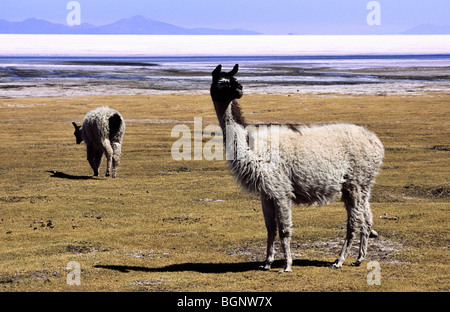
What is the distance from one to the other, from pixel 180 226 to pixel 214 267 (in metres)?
2.27

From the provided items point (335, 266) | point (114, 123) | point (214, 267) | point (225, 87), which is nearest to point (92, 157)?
point (114, 123)

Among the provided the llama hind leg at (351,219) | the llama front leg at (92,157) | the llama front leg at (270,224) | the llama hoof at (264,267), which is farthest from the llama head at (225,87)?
the llama front leg at (92,157)

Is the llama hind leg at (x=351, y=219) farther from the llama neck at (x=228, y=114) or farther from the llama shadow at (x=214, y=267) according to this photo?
the llama neck at (x=228, y=114)

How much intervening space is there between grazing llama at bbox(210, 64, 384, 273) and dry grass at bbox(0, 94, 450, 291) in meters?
0.66

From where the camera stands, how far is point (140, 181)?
13781 mm

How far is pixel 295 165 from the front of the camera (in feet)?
23.4

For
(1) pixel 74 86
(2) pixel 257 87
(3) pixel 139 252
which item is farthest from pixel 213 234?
(1) pixel 74 86

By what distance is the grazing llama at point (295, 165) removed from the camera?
6961mm

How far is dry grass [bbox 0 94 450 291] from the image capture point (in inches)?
270

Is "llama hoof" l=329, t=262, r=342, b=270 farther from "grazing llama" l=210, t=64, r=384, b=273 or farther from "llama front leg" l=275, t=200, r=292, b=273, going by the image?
"llama front leg" l=275, t=200, r=292, b=273

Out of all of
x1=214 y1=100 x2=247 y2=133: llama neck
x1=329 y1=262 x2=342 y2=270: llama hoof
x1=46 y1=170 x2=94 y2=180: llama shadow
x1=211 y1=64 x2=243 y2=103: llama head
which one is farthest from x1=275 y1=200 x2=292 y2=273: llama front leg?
x1=46 y1=170 x2=94 y2=180: llama shadow

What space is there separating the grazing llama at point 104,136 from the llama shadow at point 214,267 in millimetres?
7007

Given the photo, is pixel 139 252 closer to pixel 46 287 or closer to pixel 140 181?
pixel 46 287

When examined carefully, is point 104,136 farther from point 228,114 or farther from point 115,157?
point 228,114
